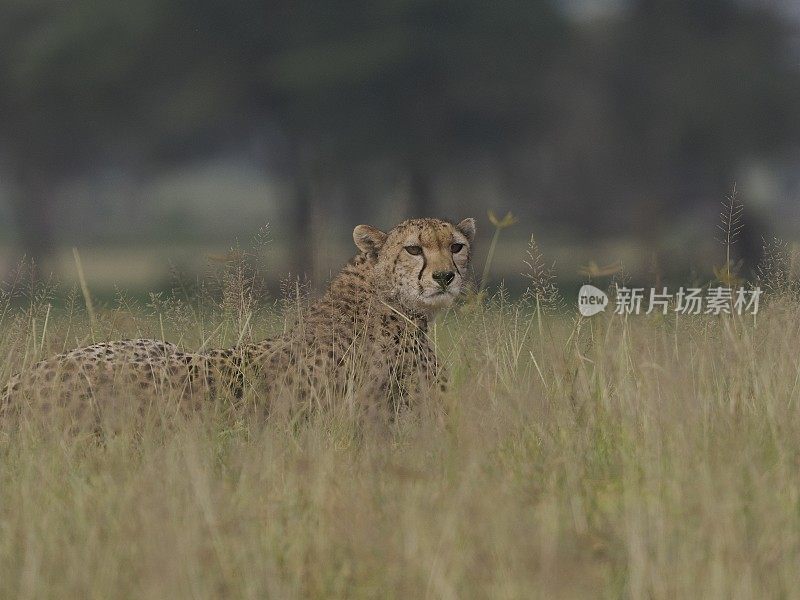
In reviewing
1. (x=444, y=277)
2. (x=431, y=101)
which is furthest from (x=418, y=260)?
(x=431, y=101)

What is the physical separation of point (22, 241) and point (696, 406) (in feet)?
55.2

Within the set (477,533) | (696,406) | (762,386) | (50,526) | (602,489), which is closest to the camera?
(477,533)

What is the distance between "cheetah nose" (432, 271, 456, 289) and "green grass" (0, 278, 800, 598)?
20 centimetres

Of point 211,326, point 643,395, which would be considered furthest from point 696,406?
point 211,326

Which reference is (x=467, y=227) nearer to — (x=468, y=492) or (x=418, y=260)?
(x=418, y=260)

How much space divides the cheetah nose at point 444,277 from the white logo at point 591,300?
490 millimetres

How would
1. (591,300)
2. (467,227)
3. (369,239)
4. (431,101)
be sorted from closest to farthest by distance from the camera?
1. (591,300)
2. (369,239)
3. (467,227)
4. (431,101)

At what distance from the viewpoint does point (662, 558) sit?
272 centimetres

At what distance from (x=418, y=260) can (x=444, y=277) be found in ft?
0.39

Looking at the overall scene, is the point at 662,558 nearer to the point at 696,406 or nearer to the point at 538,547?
the point at 538,547

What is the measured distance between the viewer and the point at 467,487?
320 cm

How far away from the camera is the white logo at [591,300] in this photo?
188 inches

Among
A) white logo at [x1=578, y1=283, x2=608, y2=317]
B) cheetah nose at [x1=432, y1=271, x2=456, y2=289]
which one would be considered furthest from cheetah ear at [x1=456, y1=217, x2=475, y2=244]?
white logo at [x1=578, y1=283, x2=608, y2=317]

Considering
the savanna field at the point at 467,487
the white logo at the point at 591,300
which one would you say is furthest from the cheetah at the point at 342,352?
the white logo at the point at 591,300
